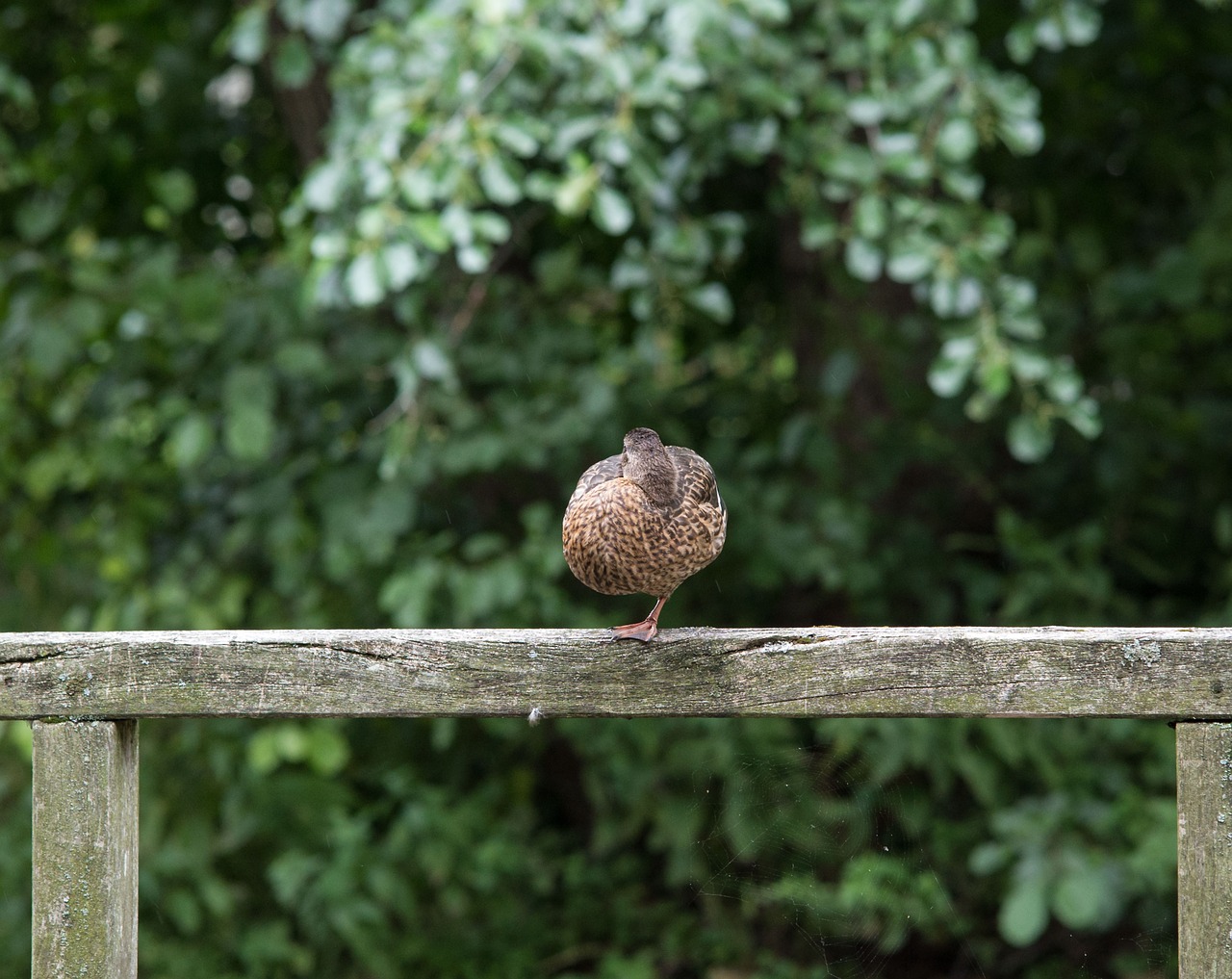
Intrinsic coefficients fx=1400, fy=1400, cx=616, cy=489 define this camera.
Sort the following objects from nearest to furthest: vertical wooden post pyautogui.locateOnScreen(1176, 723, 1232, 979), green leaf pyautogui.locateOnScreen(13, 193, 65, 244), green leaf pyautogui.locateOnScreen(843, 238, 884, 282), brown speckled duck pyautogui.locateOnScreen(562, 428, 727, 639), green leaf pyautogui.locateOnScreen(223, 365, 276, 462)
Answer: vertical wooden post pyautogui.locateOnScreen(1176, 723, 1232, 979), brown speckled duck pyautogui.locateOnScreen(562, 428, 727, 639), green leaf pyautogui.locateOnScreen(843, 238, 884, 282), green leaf pyautogui.locateOnScreen(223, 365, 276, 462), green leaf pyautogui.locateOnScreen(13, 193, 65, 244)

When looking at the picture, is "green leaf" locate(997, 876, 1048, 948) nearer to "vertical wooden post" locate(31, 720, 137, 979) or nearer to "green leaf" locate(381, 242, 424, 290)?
"green leaf" locate(381, 242, 424, 290)

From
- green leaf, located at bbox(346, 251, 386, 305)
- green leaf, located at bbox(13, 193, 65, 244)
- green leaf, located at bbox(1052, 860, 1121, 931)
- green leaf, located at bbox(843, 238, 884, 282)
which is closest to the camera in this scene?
green leaf, located at bbox(346, 251, 386, 305)

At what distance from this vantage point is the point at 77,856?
1.52m

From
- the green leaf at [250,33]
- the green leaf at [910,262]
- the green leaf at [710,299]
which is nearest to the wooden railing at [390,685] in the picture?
the green leaf at [910,262]

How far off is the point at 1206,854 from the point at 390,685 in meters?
0.88

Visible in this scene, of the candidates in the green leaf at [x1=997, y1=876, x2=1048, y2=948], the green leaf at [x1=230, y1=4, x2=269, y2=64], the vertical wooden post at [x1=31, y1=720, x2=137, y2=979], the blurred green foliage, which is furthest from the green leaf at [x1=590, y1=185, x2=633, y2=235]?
the green leaf at [x1=997, y1=876, x2=1048, y2=948]

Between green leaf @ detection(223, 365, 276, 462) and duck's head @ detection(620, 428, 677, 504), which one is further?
green leaf @ detection(223, 365, 276, 462)

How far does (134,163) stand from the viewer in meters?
4.58

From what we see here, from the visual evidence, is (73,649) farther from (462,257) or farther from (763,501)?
(763,501)

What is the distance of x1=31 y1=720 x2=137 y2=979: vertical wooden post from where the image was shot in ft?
4.99

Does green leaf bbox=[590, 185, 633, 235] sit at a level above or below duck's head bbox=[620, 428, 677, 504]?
above

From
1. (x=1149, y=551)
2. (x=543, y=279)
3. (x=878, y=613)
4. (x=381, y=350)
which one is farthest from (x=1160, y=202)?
(x=381, y=350)

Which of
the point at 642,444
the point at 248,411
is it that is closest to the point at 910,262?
the point at 642,444

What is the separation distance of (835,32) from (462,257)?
1009mm
